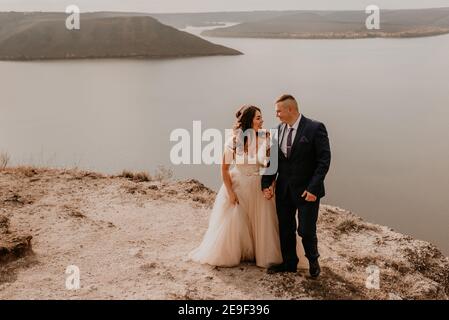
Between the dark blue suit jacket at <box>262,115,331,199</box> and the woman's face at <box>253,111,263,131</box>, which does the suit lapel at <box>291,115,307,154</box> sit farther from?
the woman's face at <box>253,111,263,131</box>

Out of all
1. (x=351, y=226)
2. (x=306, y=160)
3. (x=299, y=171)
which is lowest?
(x=351, y=226)

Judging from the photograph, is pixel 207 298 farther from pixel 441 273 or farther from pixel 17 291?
pixel 441 273

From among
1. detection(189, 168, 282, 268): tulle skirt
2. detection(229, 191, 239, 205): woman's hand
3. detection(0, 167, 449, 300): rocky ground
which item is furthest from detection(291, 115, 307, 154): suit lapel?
detection(0, 167, 449, 300): rocky ground

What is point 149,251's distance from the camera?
235 inches

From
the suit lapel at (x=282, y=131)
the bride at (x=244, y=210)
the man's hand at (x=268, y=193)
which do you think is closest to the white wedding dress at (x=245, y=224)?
the bride at (x=244, y=210)

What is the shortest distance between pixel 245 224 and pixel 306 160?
1077mm

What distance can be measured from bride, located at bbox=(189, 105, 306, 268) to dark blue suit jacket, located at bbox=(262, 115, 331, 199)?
331 mm

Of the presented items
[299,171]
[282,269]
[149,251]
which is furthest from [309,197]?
[149,251]

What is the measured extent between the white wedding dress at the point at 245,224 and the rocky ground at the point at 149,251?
0.52 feet

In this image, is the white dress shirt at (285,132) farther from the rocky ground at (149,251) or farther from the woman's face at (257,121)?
the rocky ground at (149,251)

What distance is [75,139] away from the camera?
18.3 meters

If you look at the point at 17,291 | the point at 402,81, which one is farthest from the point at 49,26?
the point at 17,291

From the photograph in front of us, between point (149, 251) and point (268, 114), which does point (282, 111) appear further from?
point (268, 114)

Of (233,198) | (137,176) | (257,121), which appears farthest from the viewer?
(137,176)
